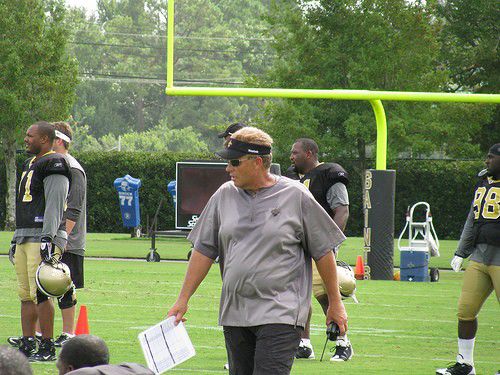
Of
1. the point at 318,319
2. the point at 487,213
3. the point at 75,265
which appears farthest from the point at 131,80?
the point at 487,213

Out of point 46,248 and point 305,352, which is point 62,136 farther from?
point 305,352

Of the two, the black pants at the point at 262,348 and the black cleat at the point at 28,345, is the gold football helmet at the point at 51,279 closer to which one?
the black cleat at the point at 28,345

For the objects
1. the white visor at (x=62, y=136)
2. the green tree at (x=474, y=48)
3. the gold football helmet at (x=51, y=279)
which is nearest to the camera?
the gold football helmet at (x=51, y=279)

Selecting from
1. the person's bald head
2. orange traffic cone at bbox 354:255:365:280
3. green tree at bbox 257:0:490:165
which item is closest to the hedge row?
green tree at bbox 257:0:490:165

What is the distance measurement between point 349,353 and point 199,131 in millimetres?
66346

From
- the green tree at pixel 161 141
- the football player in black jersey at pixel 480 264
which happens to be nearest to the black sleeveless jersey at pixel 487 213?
the football player in black jersey at pixel 480 264

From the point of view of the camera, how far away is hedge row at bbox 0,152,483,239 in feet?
109

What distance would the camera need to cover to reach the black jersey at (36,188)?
9172mm

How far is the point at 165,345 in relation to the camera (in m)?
5.89

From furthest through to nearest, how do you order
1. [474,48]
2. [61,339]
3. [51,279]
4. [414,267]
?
[474,48] < [414,267] < [61,339] < [51,279]

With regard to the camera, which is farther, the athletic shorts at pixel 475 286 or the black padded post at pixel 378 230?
the black padded post at pixel 378 230

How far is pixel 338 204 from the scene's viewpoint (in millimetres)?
9570

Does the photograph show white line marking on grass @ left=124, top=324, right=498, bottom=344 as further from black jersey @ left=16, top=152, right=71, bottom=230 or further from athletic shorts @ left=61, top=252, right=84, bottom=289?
black jersey @ left=16, top=152, right=71, bottom=230

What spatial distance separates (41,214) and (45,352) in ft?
3.44
